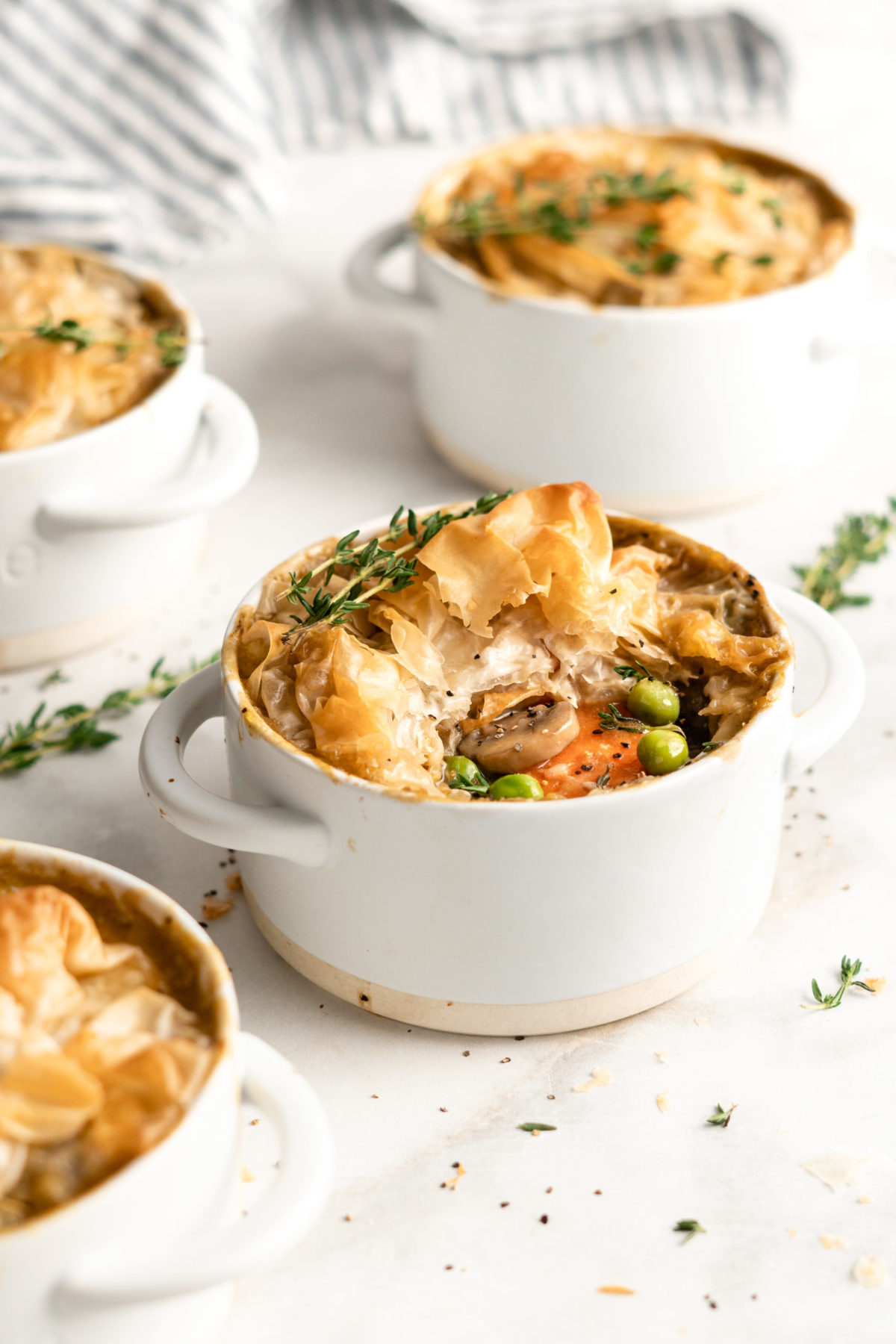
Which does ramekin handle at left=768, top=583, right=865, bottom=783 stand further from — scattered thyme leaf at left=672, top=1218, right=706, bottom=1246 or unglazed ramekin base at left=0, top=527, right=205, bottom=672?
unglazed ramekin base at left=0, top=527, right=205, bottom=672

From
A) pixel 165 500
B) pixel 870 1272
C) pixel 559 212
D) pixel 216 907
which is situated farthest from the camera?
pixel 559 212

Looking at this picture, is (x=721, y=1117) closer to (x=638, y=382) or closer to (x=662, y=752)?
(x=662, y=752)

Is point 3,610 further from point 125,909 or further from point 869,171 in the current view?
point 869,171

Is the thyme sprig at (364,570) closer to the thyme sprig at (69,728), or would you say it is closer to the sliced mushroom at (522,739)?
the sliced mushroom at (522,739)

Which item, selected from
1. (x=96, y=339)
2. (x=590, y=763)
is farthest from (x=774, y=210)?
(x=590, y=763)

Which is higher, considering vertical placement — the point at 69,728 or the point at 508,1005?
the point at 508,1005

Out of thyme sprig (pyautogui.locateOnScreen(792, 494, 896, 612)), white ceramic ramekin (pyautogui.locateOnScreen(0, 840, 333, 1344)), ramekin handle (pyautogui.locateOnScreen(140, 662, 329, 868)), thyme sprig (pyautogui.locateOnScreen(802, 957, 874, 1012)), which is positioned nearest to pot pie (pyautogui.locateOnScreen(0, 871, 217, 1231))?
white ceramic ramekin (pyautogui.locateOnScreen(0, 840, 333, 1344))

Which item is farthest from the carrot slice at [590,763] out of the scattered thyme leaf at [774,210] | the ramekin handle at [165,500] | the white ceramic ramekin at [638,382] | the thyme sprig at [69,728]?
the scattered thyme leaf at [774,210]
